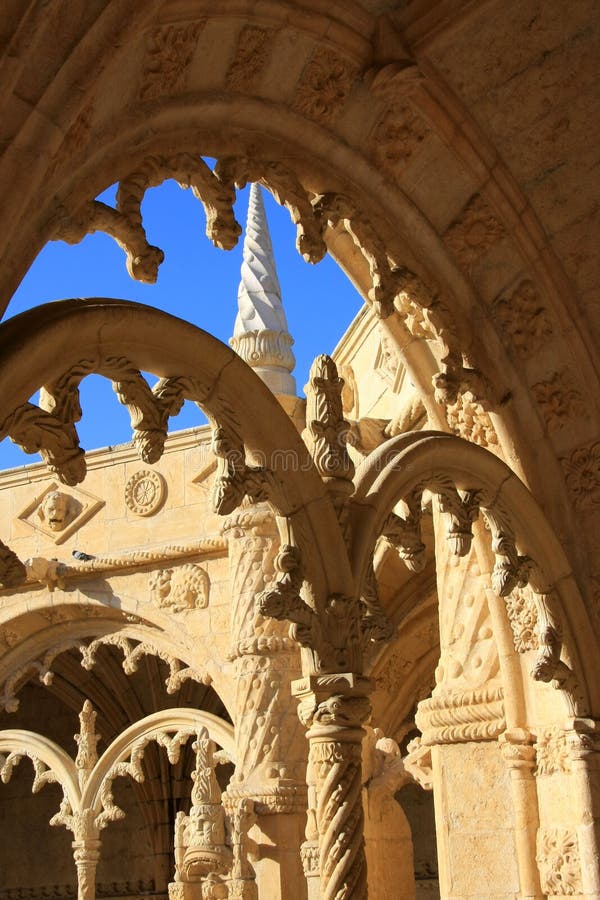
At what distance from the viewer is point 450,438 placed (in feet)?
13.1

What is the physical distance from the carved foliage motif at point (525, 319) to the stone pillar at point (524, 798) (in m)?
1.42

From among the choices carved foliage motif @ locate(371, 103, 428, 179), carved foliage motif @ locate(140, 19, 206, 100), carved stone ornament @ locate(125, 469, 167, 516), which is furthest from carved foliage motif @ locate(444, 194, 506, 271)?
carved stone ornament @ locate(125, 469, 167, 516)

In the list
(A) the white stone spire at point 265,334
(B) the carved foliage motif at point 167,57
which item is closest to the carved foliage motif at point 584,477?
(B) the carved foliage motif at point 167,57

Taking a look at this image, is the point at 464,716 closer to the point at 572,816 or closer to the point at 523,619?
the point at 523,619

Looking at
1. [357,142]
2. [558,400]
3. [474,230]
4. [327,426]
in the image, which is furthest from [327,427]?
[558,400]

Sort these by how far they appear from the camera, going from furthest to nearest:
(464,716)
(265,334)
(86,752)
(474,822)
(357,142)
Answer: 1. (86,752)
2. (265,334)
3. (464,716)
4. (474,822)
5. (357,142)

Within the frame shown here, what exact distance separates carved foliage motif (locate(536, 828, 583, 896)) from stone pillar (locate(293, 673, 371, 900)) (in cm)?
127

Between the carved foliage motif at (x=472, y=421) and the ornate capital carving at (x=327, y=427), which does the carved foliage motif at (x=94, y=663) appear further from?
the ornate capital carving at (x=327, y=427)

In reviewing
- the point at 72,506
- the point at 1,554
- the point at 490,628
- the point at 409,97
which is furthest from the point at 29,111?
the point at 72,506

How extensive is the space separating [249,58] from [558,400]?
5.59 ft

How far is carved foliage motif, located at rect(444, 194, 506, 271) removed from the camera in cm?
433

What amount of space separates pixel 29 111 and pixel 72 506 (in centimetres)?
756

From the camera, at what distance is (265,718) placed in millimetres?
7363

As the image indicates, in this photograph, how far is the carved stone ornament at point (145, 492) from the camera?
9.68m
